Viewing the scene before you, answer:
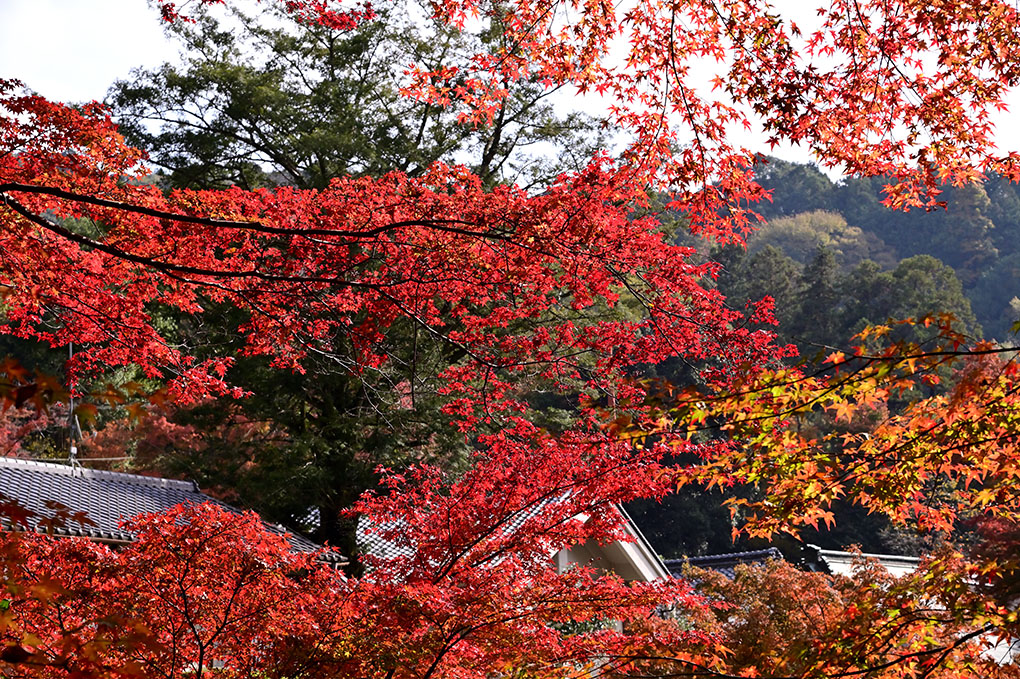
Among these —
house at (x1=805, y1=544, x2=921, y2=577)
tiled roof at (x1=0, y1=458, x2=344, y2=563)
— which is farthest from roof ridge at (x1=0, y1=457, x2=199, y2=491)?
house at (x1=805, y1=544, x2=921, y2=577)

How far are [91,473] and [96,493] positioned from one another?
2.24 ft

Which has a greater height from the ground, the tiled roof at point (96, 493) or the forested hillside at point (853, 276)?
the tiled roof at point (96, 493)

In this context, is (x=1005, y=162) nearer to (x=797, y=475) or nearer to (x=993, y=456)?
(x=993, y=456)

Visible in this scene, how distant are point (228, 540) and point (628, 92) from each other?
12.8 feet

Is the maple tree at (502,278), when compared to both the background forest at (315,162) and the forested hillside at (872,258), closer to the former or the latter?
the background forest at (315,162)

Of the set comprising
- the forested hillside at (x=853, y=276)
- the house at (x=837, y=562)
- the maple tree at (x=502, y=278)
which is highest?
the maple tree at (x=502, y=278)

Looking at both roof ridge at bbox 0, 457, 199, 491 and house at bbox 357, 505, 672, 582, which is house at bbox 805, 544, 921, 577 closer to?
house at bbox 357, 505, 672, 582

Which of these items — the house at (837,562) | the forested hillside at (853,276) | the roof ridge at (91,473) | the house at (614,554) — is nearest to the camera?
the roof ridge at (91,473)

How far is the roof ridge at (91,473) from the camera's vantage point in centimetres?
1174

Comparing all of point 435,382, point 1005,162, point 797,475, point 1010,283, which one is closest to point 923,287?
point 1010,283

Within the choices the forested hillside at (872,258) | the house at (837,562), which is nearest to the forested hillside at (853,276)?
the forested hillside at (872,258)

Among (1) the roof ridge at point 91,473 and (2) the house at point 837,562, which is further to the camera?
(2) the house at point 837,562

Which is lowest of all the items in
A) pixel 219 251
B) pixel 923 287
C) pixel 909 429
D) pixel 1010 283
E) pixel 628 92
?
pixel 1010 283

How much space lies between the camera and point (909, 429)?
3.74m
